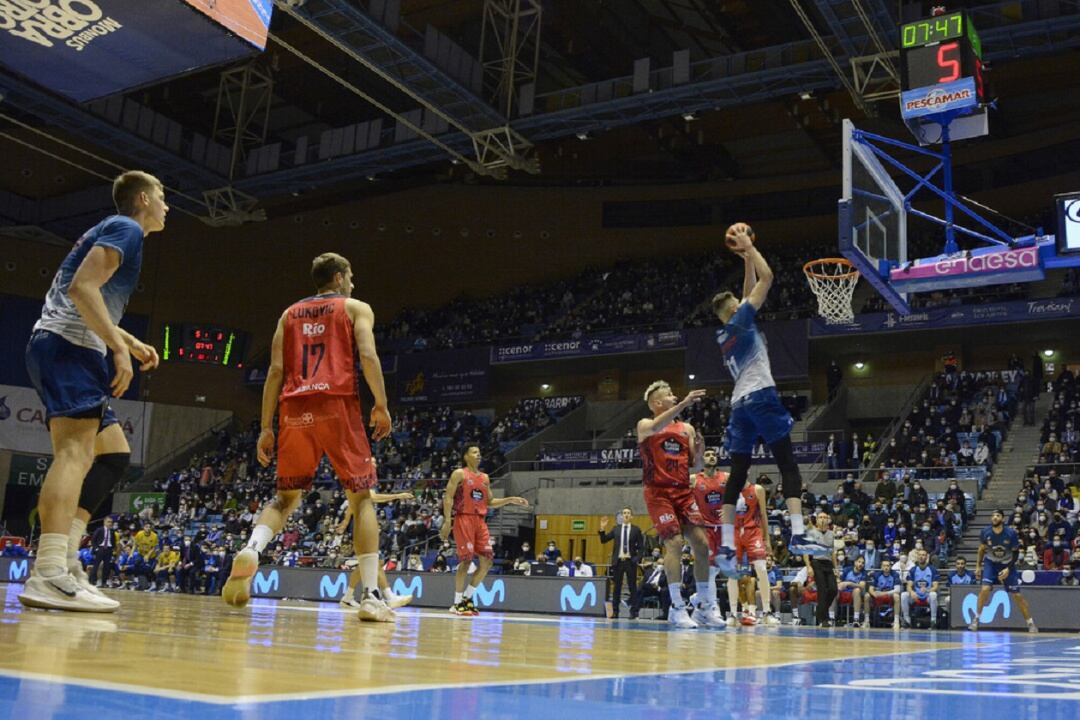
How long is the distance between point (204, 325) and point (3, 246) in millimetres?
7253

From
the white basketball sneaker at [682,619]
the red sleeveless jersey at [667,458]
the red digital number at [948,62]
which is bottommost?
the white basketball sneaker at [682,619]

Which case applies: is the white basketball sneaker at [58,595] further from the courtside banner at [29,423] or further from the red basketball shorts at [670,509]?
the courtside banner at [29,423]

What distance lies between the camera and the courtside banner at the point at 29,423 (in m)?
33.3

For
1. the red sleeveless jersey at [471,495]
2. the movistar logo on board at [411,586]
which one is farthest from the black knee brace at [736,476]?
the movistar logo on board at [411,586]

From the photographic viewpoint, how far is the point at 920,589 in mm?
15477

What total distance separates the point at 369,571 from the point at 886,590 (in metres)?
12.3

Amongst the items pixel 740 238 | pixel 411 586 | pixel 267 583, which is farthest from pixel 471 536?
pixel 267 583

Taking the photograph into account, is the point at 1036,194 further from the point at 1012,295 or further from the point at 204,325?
the point at 204,325

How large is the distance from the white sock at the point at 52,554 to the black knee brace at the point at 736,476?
14.6ft

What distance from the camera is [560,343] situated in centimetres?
3222

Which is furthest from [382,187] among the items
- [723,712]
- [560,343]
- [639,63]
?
[723,712]

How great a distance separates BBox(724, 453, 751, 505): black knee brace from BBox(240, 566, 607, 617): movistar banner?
8.90m

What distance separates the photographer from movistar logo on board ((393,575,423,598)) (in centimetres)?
1830

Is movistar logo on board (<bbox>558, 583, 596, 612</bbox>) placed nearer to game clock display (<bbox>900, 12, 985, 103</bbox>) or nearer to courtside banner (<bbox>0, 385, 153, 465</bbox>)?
game clock display (<bbox>900, 12, 985, 103</bbox>)
